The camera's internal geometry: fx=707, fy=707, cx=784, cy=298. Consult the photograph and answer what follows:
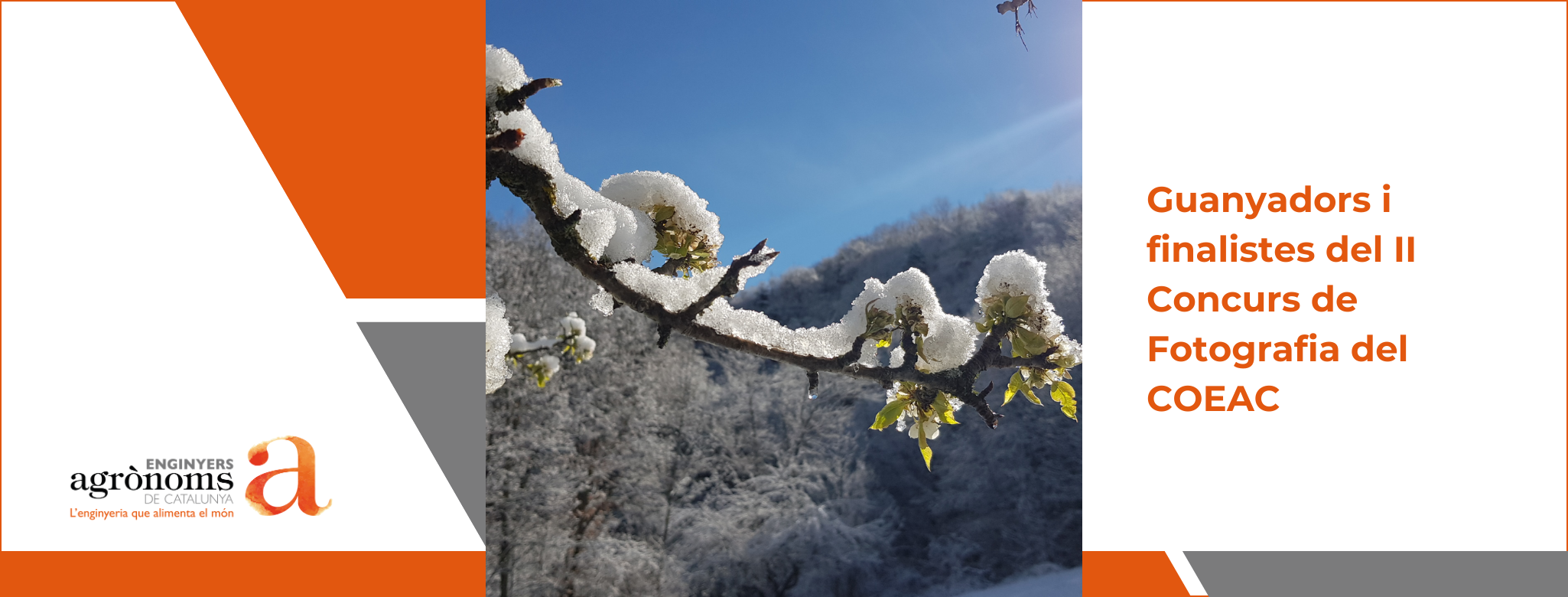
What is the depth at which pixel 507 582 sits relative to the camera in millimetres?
8875

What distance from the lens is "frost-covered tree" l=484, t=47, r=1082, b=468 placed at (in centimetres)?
58

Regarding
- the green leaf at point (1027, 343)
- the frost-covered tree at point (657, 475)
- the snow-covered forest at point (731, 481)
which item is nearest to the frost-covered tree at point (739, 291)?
the green leaf at point (1027, 343)

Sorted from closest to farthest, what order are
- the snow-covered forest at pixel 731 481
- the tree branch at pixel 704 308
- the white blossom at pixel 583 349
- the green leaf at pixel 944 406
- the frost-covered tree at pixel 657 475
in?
the tree branch at pixel 704 308, the green leaf at pixel 944 406, the white blossom at pixel 583 349, the frost-covered tree at pixel 657 475, the snow-covered forest at pixel 731 481

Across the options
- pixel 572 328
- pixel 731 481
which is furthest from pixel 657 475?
pixel 572 328

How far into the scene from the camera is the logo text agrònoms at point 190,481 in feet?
2.88

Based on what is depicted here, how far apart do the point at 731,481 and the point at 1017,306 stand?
11.9 m

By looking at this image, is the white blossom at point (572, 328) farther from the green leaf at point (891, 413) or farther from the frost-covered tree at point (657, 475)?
the frost-covered tree at point (657, 475)

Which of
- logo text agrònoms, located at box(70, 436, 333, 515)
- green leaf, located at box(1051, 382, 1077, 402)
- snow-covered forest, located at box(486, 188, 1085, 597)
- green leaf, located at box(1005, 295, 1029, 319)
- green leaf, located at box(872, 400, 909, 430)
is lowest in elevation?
snow-covered forest, located at box(486, 188, 1085, 597)

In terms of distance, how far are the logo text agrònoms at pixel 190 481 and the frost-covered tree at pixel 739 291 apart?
1.77 ft

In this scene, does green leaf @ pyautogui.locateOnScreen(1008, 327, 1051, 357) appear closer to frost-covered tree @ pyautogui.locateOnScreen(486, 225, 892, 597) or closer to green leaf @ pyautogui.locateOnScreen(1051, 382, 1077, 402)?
green leaf @ pyautogui.locateOnScreen(1051, 382, 1077, 402)

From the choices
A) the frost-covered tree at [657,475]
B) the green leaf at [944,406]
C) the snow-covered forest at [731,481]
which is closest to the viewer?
the green leaf at [944,406]

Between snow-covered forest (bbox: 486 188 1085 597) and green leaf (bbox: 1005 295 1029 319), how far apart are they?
8.88m

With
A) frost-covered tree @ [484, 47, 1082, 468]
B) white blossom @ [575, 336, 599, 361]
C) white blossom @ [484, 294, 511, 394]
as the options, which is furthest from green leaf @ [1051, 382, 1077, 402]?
white blossom @ [575, 336, 599, 361]

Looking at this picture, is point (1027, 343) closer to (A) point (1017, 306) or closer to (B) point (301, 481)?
(A) point (1017, 306)
